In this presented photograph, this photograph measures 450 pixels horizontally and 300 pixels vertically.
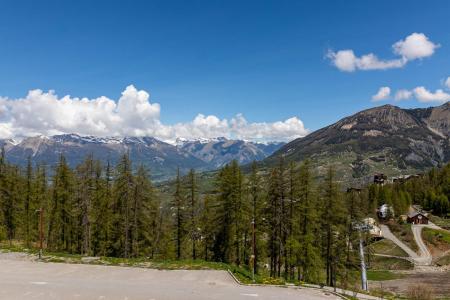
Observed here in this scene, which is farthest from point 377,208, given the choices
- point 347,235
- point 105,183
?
point 105,183

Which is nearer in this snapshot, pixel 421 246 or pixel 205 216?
pixel 205 216

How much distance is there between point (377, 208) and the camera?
470ft

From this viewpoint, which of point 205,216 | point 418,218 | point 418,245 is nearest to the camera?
point 205,216

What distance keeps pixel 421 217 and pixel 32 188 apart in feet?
373

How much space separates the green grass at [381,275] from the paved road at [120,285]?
55372 mm

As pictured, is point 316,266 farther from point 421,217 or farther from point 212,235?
point 421,217

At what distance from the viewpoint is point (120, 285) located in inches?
1180

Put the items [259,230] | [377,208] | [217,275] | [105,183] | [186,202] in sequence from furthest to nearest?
1. [377,208]
2. [105,183]
3. [186,202]
4. [259,230]
5. [217,275]

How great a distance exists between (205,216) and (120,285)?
25.9 meters

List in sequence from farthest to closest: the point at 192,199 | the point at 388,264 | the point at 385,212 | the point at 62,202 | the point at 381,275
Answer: the point at 385,212 → the point at 388,264 → the point at 381,275 → the point at 62,202 → the point at 192,199

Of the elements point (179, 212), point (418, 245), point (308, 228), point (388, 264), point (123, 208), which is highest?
point (123, 208)

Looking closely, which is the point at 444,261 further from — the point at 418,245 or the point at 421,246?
the point at 418,245

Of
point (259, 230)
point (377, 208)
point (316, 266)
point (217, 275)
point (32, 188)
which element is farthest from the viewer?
point (377, 208)

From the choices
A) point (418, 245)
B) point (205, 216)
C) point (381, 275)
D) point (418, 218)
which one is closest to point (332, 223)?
point (205, 216)
